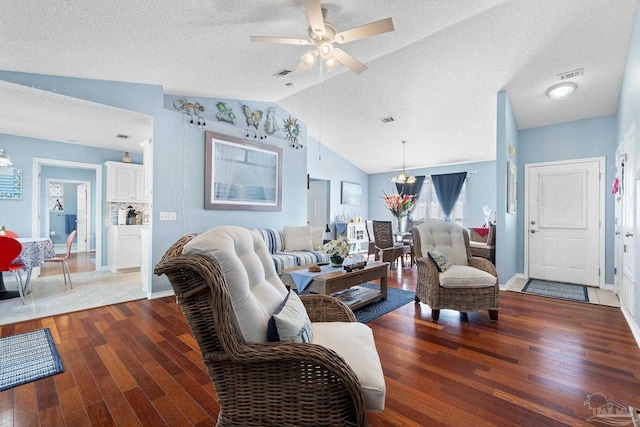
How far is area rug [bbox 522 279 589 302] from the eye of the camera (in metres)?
3.99

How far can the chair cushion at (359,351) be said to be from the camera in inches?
44.6

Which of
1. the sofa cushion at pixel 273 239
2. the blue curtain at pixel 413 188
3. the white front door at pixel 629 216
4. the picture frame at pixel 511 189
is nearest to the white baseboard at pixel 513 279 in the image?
the picture frame at pixel 511 189

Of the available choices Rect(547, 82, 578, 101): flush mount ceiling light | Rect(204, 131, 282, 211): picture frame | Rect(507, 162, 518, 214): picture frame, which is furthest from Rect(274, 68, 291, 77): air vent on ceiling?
Rect(547, 82, 578, 101): flush mount ceiling light

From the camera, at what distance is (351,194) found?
864 centimetres

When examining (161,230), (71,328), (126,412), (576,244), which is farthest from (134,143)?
(576,244)

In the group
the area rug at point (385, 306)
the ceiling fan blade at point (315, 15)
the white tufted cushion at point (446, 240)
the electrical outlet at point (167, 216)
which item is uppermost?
the ceiling fan blade at point (315, 15)

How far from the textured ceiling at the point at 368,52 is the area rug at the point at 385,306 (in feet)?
9.90

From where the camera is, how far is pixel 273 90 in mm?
4512

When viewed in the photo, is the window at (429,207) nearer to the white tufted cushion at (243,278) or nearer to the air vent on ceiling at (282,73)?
the air vent on ceiling at (282,73)

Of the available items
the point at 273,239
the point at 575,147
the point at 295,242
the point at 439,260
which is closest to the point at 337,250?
Answer: the point at 439,260

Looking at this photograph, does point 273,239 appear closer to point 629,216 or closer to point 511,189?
point 511,189

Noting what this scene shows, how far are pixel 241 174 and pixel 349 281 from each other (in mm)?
2710

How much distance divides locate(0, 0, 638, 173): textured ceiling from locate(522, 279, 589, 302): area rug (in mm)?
2632

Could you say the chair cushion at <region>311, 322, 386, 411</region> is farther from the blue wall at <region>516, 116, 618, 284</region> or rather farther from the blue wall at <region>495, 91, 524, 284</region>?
the blue wall at <region>516, 116, 618, 284</region>
